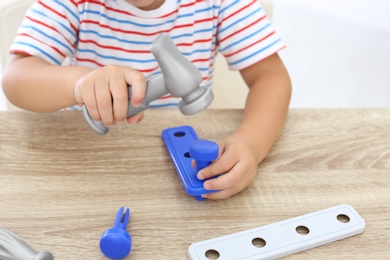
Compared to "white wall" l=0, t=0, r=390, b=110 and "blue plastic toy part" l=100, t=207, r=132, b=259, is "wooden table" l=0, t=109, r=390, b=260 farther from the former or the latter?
"white wall" l=0, t=0, r=390, b=110

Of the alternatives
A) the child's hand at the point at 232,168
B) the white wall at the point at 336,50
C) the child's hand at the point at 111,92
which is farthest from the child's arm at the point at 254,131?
the white wall at the point at 336,50

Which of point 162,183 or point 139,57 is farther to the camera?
point 139,57

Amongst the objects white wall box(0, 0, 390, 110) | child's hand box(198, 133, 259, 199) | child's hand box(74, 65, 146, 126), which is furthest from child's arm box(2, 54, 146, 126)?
white wall box(0, 0, 390, 110)

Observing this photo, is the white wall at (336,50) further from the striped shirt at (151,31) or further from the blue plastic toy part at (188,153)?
the blue plastic toy part at (188,153)

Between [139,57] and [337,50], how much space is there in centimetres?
123

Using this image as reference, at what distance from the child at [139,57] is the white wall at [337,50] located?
990 mm

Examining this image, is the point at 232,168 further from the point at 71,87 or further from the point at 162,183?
the point at 71,87

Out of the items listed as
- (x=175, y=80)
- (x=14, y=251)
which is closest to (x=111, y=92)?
(x=175, y=80)

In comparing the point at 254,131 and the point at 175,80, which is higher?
the point at 175,80

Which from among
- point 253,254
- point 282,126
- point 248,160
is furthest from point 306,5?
point 253,254

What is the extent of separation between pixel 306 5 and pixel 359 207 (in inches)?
60.5

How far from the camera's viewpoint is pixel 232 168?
0.63 m

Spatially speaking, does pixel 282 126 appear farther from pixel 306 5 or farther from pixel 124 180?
pixel 306 5

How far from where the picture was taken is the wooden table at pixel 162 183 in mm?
542
